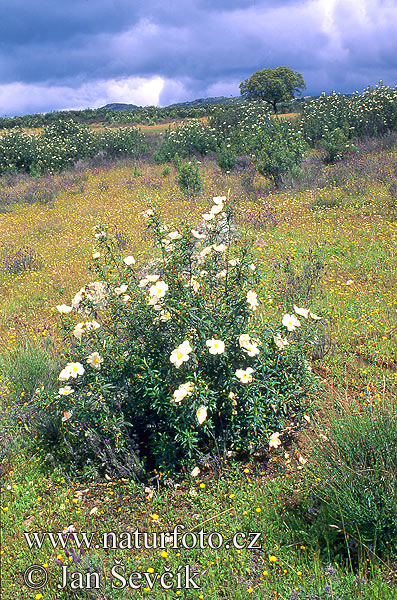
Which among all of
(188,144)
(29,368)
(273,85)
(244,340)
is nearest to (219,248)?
(244,340)

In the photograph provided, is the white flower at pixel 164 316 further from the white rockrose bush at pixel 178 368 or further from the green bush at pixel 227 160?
the green bush at pixel 227 160

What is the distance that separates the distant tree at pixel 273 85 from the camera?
4425 cm

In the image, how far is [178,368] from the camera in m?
3.04

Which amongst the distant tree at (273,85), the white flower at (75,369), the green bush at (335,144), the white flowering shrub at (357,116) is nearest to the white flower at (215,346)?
the white flower at (75,369)

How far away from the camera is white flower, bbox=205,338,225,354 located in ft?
9.32

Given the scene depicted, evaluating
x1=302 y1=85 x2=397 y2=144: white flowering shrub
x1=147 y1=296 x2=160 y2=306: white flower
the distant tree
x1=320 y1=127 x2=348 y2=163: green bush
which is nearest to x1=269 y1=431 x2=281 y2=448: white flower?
x1=147 y1=296 x2=160 y2=306: white flower

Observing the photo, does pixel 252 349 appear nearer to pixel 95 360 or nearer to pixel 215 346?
pixel 215 346

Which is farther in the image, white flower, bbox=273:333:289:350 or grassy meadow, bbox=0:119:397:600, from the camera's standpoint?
white flower, bbox=273:333:289:350

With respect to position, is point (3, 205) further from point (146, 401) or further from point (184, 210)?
point (146, 401)

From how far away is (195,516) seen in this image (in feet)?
9.16

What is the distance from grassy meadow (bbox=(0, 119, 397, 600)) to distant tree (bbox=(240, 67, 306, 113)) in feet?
130

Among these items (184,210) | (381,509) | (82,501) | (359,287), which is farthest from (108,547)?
(184,210)

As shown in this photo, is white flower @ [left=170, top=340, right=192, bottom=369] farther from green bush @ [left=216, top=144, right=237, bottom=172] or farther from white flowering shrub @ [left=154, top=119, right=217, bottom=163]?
white flowering shrub @ [left=154, top=119, right=217, bottom=163]

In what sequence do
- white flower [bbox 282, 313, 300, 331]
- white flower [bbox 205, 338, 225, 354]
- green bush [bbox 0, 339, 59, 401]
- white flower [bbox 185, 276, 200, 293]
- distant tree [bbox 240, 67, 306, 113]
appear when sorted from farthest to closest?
distant tree [bbox 240, 67, 306, 113], green bush [bbox 0, 339, 59, 401], white flower [bbox 185, 276, 200, 293], white flower [bbox 282, 313, 300, 331], white flower [bbox 205, 338, 225, 354]
